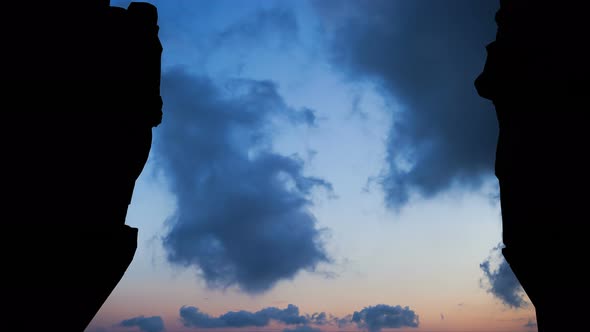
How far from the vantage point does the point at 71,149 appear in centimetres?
1035

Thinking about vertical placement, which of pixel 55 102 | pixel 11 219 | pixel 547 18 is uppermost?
pixel 547 18

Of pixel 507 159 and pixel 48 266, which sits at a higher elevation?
pixel 507 159

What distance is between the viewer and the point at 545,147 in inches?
407

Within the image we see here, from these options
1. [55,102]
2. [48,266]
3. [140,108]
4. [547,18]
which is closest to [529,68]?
[547,18]

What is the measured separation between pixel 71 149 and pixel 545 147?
33.0 ft

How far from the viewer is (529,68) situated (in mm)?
10734

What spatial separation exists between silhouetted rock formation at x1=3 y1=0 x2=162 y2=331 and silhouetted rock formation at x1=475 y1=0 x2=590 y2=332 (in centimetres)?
853

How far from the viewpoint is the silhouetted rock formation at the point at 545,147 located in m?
9.55

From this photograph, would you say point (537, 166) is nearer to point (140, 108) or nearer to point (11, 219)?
point (140, 108)

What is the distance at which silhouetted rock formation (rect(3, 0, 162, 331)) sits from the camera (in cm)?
952

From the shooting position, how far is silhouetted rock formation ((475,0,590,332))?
9.55 metres

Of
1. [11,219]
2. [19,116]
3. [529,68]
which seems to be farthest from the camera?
[529,68]

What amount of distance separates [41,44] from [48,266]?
4685mm

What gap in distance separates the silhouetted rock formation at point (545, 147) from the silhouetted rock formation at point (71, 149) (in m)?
8.53
